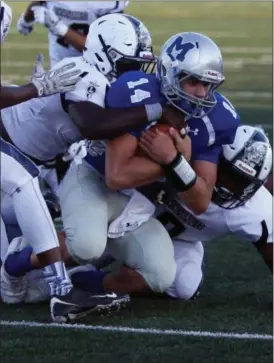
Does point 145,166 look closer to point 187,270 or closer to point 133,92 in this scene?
point 133,92

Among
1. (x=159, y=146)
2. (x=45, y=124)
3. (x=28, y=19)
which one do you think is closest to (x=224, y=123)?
(x=159, y=146)

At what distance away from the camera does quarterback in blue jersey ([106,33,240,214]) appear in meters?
4.51

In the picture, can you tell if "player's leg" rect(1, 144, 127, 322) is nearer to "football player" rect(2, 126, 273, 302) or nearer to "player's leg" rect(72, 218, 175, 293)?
"player's leg" rect(72, 218, 175, 293)

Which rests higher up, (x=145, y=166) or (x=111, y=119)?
(x=111, y=119)

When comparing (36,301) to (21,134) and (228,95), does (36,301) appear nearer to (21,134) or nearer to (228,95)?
(21,134)

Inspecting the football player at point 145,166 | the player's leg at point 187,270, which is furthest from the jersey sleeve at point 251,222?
the football player at point 145,166

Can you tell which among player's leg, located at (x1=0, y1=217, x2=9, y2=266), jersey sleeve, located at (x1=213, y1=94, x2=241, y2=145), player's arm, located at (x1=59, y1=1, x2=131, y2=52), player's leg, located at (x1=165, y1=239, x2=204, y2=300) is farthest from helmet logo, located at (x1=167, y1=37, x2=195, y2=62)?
player's arm, located at (x1=59, y1=1, x2=131, y2=52)

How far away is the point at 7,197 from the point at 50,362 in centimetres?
128

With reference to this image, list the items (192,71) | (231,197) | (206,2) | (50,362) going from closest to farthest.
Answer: (50,362) < (192,71) < (231,197) < (206,2)

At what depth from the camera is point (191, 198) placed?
15.1 ft

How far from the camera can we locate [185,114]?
4609 mm

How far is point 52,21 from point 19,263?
265cm

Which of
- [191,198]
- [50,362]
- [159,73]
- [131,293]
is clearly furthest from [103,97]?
[50,362]

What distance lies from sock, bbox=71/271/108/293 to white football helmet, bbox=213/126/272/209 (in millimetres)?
558
